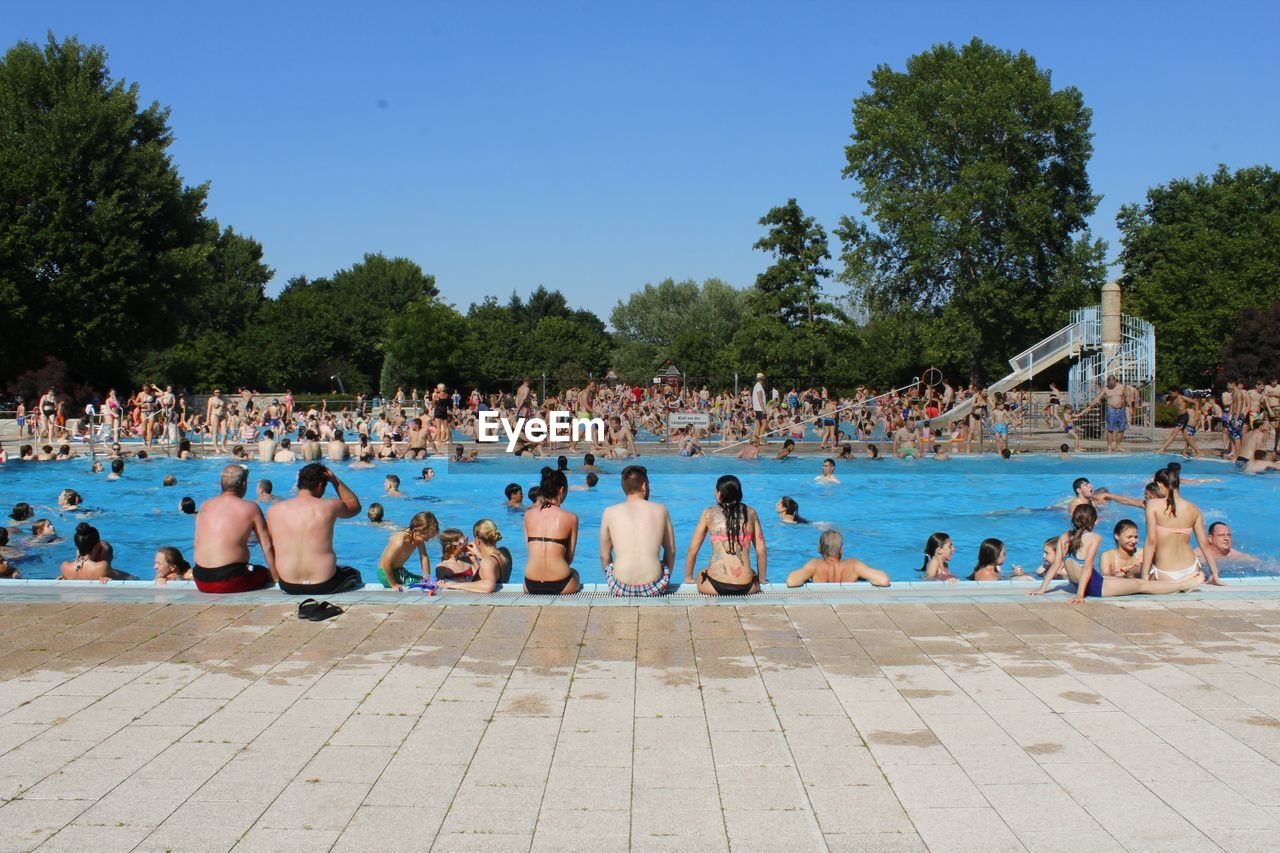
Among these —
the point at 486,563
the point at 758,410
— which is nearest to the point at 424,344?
the point at 758,410

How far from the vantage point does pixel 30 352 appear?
35.1 metres

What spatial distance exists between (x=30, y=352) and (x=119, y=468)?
19.0 metres

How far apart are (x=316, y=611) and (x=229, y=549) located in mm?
1373

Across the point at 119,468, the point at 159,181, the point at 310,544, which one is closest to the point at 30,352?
the point at 159,181

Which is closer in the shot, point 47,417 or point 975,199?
point 47,417

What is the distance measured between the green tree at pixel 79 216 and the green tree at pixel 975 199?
26.1m

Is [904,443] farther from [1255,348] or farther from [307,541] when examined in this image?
[307,541]

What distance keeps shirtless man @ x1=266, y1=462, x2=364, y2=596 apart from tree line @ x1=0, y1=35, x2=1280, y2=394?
95.6 feet

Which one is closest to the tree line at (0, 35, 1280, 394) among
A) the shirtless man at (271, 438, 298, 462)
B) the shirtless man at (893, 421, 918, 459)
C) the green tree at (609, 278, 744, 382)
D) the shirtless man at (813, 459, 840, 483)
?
the green tree at (609, 278, 744, 382)

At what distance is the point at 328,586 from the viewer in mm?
7879

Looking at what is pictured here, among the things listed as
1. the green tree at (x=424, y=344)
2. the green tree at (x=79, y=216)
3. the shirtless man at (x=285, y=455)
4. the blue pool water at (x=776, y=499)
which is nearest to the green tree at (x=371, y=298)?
the green tree at (x=424, y=344)

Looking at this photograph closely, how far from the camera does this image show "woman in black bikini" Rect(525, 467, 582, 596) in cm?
793

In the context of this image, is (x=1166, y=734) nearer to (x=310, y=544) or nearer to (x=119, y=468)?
(x=310, y=544)

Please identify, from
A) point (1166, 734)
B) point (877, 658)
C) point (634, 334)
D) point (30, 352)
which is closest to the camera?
point (1166, 734)
